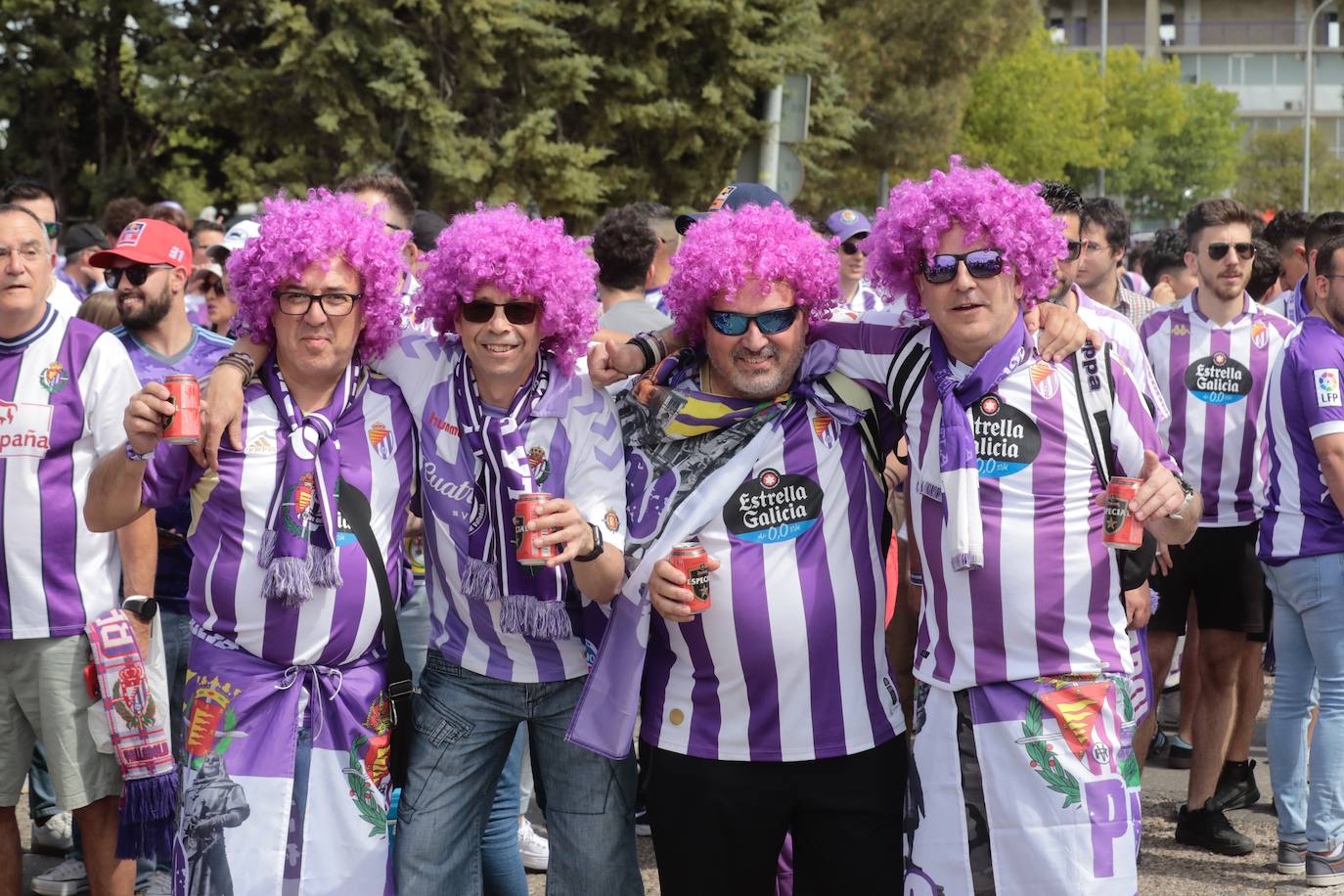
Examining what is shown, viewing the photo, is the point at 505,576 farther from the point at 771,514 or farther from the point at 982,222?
the point at 982,222

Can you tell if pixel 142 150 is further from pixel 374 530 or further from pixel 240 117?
pixel 374 530

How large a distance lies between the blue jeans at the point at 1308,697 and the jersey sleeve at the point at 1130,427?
2.16m

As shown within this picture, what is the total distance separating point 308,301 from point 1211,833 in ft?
14.0

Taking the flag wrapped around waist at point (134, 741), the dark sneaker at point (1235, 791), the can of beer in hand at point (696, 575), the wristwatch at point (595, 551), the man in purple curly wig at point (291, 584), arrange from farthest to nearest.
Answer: the dark sneaker at point (1235, 791), the flag wrapped around waist at point (134, 741), the man in purple curly wig at point (291, 584), the wristwatch at point (595, 551), the can of beer in hand at point (696, 575)

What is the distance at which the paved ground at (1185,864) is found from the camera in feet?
17.6

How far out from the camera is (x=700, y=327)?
384 centimetres

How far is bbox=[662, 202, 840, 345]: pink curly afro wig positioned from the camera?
11.9 feet

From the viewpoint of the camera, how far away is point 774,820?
11.7 ft

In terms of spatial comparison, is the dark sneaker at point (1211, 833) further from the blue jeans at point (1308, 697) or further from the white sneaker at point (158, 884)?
the white sneaker at point (158, 884)

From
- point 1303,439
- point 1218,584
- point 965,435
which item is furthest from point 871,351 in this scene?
point 1218,584

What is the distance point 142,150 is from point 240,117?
126 inches

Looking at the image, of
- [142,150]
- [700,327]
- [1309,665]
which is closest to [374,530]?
[700,327]

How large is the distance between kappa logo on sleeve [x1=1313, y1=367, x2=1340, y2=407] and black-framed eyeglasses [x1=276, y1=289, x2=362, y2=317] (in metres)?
3.50

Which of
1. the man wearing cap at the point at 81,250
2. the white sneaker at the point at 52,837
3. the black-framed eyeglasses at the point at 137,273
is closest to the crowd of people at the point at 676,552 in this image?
the black-framed eyeglasses at the point at 137,273
